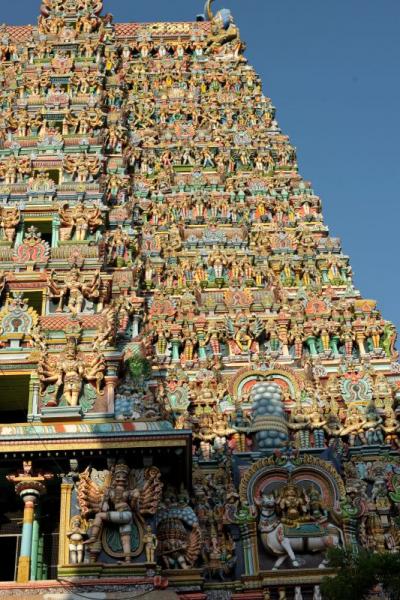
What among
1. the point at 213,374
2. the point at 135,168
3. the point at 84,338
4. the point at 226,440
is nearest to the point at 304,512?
the point at 226,440

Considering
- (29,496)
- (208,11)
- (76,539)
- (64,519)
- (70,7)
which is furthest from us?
(208,11)

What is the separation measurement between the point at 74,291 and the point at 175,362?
2.95 m

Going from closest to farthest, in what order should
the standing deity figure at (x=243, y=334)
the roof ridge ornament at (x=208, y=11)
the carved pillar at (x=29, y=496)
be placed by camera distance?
the carved pillar at (x=29, y=496) → the standing deity figure at (x=243, y=334) → the roof ridge ornament at (x=208, y=11)

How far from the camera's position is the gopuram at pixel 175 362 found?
16438 mm

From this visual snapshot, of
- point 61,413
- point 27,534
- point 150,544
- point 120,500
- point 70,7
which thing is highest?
point 70,7

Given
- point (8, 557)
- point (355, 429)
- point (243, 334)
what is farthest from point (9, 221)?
point (355, 429)

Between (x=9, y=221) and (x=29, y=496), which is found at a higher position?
(x=9, y=221)

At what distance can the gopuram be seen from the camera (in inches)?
647

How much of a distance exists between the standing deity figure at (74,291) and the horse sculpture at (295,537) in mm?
6141

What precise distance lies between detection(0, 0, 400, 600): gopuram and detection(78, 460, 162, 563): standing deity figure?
38 mm

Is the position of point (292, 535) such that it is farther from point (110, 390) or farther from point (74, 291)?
point (74, 291)

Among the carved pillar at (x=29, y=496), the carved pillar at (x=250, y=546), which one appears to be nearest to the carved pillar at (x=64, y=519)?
the carved pillar at (x=29, y=496)

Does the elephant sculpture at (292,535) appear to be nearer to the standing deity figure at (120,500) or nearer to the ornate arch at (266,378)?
the standing deity figure at (120,500)

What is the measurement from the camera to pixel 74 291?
20297 millimetres
